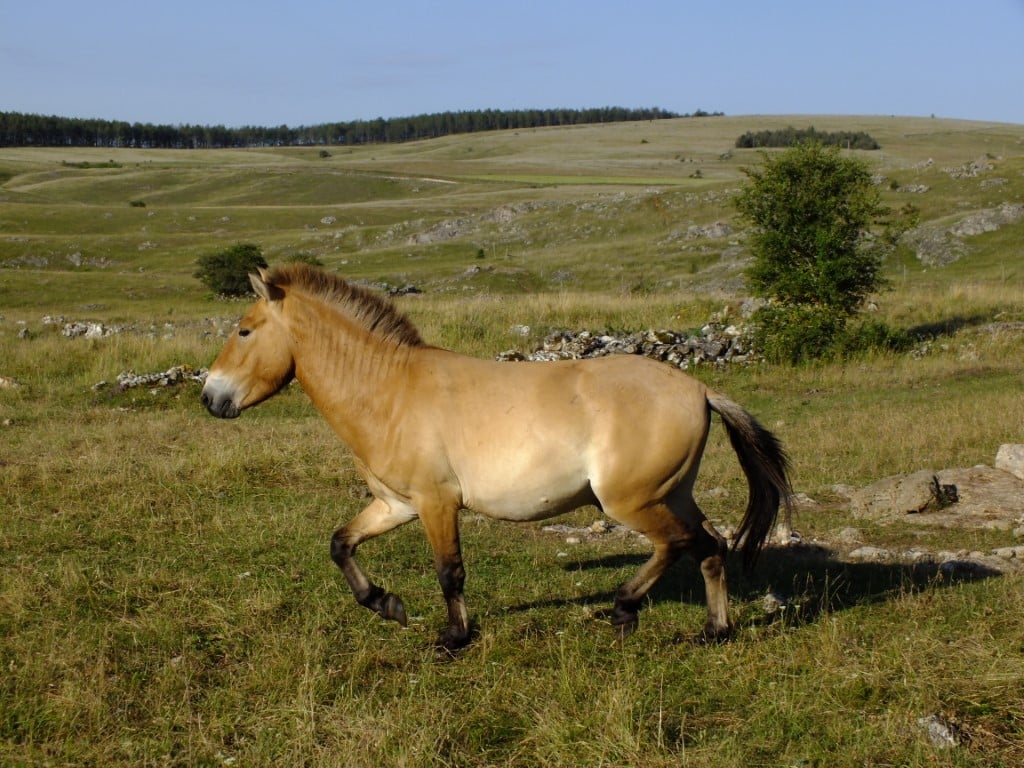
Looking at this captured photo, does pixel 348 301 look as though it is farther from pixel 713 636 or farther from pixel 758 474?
pixel 713 636

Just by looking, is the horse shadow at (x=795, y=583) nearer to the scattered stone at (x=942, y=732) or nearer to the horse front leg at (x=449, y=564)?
the horse front leg at (x=449, y=564)

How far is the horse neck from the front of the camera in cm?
660

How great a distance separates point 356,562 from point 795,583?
→ 3.27m

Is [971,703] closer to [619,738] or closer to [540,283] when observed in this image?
[619,738]

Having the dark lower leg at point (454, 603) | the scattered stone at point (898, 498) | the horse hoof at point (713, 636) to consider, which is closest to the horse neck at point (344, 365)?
the dark lower leg at point (454, 603)

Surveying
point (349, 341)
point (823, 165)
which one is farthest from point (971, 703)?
point (823, 165)

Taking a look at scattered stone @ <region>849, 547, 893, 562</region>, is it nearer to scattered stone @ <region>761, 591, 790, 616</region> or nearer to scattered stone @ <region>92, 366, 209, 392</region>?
scattered stone @ <region>761, 591, 790, 616</region>

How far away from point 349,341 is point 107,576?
110 inches

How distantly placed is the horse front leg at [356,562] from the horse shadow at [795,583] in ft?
3.45

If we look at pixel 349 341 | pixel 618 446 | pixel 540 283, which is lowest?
pixel 540 283

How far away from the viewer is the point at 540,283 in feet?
129

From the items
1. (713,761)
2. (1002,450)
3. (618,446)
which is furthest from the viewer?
(1002,450)

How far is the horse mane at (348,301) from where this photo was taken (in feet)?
22.6

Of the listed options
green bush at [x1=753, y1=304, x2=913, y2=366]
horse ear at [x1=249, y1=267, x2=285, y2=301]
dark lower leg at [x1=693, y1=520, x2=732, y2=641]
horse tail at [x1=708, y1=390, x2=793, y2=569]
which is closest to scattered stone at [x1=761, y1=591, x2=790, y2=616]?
horse tail at [x1=708, y1=390, x2=793, y2=569]
